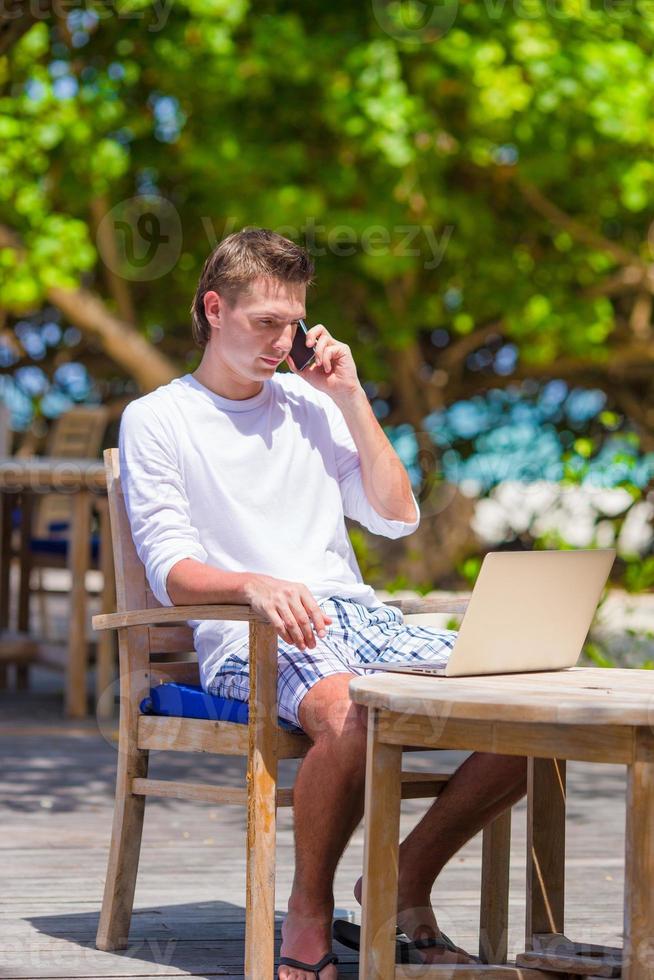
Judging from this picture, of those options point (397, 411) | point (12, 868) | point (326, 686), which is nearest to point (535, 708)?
point (326, 686)

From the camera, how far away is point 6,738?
5.80 metres

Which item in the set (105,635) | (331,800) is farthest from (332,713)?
(105,635)

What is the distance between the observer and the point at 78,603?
6.15 meters

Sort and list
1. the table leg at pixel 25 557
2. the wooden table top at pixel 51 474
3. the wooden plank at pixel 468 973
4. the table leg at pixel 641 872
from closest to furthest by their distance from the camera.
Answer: the table leg at pixel 641 872
the wooden plank at pixel 468 973
the wooden table top at pixel 51 474
the table leg at pixel 25 557

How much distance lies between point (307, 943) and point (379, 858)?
0.43 metres

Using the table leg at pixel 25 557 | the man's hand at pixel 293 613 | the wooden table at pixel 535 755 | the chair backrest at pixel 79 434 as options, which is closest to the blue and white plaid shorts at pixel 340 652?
the man's hand at pixel 293 613

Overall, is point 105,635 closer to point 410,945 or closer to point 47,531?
point 47,531

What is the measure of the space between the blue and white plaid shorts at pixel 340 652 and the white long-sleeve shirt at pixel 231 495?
0.14 feet

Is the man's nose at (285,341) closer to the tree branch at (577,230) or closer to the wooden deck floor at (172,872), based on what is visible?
the wooden deck floor at (172,872)

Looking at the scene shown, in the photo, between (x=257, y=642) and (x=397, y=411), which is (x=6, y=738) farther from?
(x=397, y=411)

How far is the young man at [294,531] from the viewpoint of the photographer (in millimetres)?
2582

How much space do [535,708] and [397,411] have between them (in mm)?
11458

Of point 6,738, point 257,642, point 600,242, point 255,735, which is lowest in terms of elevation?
point 6,738

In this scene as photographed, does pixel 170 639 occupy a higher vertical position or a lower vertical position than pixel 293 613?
lower
